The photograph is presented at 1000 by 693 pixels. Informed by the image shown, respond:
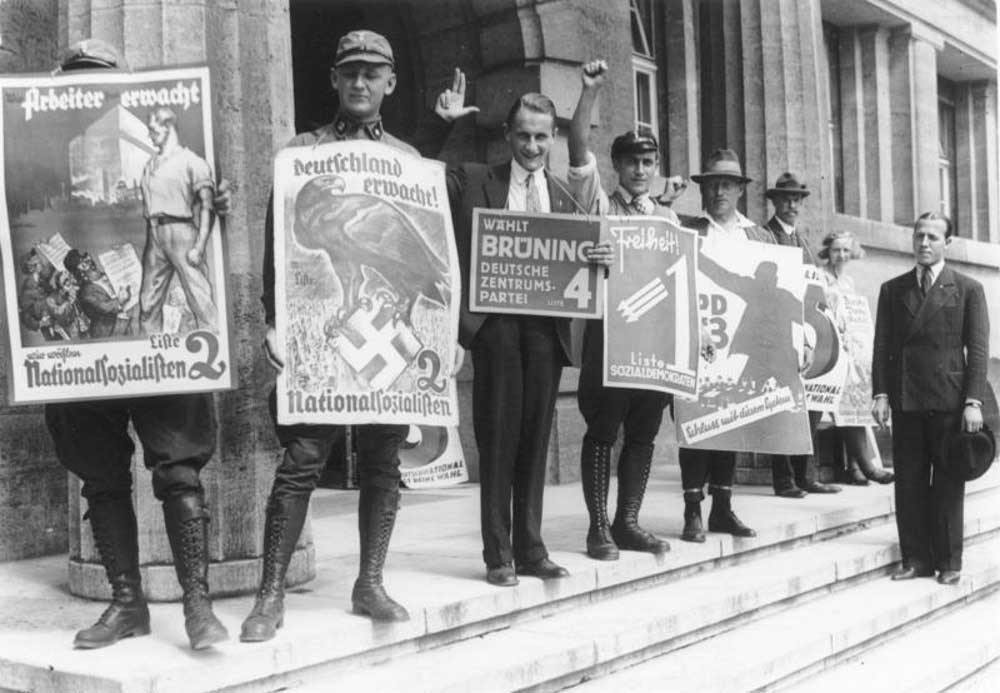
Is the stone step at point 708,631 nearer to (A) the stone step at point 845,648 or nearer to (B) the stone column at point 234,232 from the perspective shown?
(A) the stone step at point 845,648

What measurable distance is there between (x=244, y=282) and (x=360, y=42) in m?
1.21

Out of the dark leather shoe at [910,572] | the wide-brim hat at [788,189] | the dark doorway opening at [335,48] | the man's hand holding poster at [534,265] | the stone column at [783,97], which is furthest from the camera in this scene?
the stone column at [783,97]

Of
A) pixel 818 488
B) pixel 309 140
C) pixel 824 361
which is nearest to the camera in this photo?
pixel 309 140

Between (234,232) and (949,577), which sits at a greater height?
(234,232)

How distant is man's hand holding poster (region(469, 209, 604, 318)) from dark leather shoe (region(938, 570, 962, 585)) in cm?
288

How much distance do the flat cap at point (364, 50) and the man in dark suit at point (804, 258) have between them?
4.05 meters

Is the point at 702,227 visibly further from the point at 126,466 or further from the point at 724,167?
the point at 126,466

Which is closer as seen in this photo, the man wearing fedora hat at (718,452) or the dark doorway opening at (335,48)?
the man wearing fedora hat at (718,452)

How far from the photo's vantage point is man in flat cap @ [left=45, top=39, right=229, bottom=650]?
3.95 metres

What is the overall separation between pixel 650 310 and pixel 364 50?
212 cm

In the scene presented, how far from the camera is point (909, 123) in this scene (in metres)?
15.2

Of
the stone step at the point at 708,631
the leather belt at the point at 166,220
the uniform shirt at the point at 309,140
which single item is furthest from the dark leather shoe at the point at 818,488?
the leather belt at the point at 166,220

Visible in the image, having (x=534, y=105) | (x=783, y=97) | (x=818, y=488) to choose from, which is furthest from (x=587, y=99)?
(x=783, y=97)

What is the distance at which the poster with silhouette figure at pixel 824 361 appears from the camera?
26.1 feet
